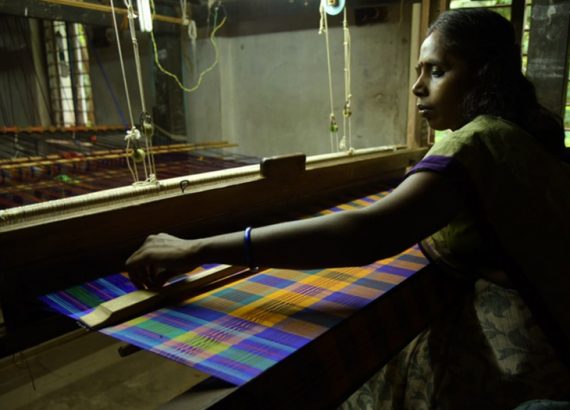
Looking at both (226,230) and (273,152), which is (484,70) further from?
(273,152)

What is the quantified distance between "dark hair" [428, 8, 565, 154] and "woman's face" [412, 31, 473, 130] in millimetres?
18

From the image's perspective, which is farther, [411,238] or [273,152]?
[273,152]

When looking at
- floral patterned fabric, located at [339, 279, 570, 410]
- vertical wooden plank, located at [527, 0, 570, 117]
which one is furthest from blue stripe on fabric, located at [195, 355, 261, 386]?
vertical wooden plank, located at [527, 0, 570, 117]

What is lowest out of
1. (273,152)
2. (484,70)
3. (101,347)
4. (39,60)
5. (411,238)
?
(101,347)

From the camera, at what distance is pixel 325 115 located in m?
4.40

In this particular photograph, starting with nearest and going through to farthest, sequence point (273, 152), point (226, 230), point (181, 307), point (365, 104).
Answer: point (181, 307) → point (226, 230) → point (365, 104) → point (273, 152)

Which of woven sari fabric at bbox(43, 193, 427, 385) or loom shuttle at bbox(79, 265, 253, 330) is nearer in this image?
woven sari fabric at bbox(43, 193, 427, 385)

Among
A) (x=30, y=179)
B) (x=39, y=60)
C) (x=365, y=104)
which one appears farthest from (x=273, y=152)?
(x=39, y=60)

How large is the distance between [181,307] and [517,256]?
2.66ft

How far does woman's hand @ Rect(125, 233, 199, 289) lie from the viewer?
110 cm

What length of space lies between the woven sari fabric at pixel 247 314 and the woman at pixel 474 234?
12 cm

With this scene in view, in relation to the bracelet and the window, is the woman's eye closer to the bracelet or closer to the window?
the bracelet

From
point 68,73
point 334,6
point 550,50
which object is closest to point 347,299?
point 334,6

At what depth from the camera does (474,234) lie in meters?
1.25
